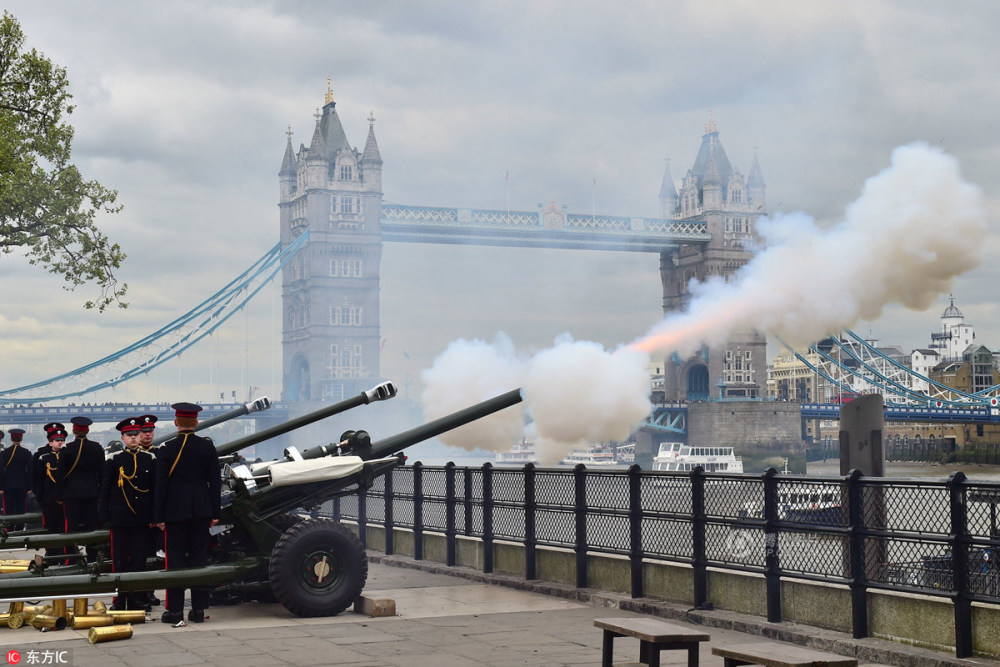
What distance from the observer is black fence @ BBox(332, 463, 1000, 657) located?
8.70 metres

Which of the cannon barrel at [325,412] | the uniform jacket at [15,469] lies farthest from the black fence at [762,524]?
the uniform jacket at [15,469]

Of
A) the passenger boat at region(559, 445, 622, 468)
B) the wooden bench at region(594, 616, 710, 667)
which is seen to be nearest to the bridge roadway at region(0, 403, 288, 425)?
the passenger boat at region(559, 445, 622, 468)

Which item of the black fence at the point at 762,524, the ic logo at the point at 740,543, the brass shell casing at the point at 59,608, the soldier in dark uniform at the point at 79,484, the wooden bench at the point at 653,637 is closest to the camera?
the wooden bench at the point at 653,637

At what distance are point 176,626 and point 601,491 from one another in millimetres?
4257

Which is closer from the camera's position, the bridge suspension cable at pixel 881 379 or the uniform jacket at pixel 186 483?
the uniform jacket at pixel 186 483

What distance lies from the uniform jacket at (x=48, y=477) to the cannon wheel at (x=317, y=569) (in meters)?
3.79

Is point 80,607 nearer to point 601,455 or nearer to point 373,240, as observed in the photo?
point 601,455

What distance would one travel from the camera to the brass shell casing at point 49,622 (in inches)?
399

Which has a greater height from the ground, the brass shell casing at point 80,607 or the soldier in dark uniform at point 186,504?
the soldier in dark uniform at point 186,504

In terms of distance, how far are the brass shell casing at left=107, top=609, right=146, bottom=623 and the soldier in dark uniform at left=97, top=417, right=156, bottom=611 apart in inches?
26.5

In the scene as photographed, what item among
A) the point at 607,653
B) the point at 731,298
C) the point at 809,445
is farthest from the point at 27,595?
the point at 809,445

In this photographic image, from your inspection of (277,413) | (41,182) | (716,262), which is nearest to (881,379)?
(716,262)

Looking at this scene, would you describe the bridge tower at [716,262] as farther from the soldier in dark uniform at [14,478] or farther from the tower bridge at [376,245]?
the soldier in dark uniform at [14,478]

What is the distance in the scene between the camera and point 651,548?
11727mm
